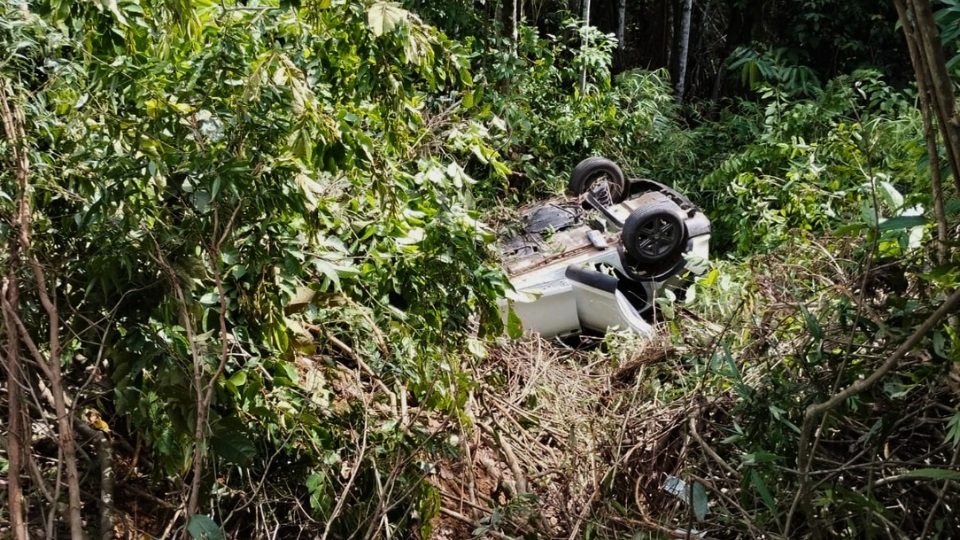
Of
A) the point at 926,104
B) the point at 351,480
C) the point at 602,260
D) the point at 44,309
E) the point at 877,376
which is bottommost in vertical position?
the point at 351,480

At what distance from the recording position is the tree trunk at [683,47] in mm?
10508

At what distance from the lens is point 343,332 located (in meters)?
3.67

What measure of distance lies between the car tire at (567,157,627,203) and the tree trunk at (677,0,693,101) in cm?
403

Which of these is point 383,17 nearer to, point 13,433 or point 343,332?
point 13,433

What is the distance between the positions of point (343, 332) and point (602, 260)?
2.66 m

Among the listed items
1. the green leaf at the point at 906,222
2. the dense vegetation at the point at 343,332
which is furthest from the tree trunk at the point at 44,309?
the green leaf at the point at 906,222

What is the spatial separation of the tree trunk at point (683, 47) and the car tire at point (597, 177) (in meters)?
4.03

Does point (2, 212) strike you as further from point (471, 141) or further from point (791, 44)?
point (791, 44)

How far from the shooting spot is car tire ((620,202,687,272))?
5781mm

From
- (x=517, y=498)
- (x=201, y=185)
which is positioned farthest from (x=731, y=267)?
(x=201, y=185)

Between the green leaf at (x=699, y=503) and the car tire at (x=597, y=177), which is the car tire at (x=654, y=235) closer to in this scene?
the car tire at (x=597, y=177)

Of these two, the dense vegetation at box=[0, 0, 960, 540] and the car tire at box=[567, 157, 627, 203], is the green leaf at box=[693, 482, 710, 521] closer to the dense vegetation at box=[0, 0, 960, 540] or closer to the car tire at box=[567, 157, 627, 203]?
the dense vegetation at box=[0, 0, 960, 540]

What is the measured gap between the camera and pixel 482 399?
167 inches

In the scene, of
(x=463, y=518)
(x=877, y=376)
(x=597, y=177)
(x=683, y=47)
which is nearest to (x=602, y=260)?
(x=597, y=177)
